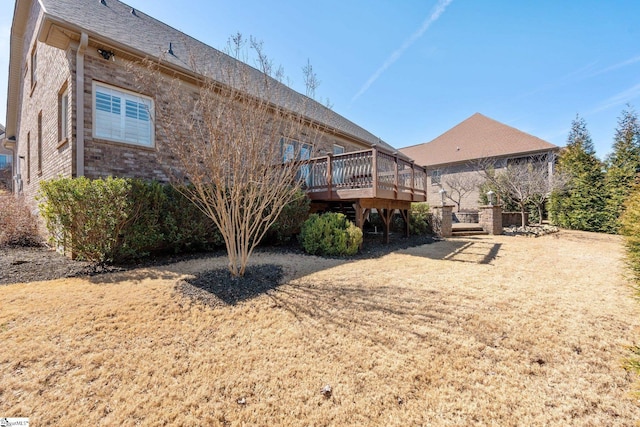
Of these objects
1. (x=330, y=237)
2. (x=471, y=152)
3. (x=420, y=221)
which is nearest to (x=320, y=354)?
(x=330, y=237)

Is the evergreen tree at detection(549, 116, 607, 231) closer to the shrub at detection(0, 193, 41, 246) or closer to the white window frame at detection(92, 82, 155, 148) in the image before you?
the white window frame at detection(92, 82, 155, 148)

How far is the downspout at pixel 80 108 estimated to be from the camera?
5770 mm

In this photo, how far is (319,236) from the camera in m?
6.94

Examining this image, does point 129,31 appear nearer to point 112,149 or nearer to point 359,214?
point 112,149

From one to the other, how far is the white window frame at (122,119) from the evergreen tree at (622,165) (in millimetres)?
18331

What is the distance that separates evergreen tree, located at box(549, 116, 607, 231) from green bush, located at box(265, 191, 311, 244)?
1432 centimetres

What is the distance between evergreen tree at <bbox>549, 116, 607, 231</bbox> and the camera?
1272cm

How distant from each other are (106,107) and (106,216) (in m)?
3.30

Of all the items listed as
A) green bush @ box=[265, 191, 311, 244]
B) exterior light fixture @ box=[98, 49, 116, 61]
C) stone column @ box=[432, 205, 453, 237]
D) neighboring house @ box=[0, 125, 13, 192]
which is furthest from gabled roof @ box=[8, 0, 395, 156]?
neighboring house @ box=[0, 125, 13, 192]

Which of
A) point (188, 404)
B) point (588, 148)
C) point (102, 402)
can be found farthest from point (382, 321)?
point (588, 148)

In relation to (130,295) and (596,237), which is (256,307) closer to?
(130,295)

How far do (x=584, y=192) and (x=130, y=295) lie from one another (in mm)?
18395

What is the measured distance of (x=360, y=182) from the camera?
7.71 metres

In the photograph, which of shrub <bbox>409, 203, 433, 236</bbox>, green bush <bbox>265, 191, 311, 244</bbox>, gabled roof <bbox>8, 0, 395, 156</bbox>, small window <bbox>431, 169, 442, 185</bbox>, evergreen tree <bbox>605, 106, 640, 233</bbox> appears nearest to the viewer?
gabled roof <bbox>8, 0, 395, 156</bbox>
